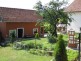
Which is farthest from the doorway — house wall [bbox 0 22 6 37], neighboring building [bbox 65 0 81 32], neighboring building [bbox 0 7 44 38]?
neighboring building [bbox 65 0 81 32]

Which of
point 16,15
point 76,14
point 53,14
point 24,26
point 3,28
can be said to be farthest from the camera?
point 16,15

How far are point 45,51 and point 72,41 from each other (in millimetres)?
3128

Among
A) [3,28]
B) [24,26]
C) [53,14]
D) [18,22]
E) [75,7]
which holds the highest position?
[75,7]

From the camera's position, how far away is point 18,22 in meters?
36.2

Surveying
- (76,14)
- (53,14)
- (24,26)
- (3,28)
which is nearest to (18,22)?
(24,26)

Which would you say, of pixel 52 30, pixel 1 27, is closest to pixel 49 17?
pixel 52 30

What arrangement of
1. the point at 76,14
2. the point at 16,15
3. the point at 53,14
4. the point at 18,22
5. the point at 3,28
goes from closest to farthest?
the point at 53,14
the point at 3,28
the point at 18,22
the point at 76,14
the point at 16,15

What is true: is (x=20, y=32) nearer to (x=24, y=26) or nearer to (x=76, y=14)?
(x=24, y=26)

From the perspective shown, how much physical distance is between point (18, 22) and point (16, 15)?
2.42 m

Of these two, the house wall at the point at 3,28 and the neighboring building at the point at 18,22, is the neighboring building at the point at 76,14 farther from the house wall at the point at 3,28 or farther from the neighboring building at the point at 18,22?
the house wall at the point at 3,28

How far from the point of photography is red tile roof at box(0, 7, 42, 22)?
3540 cm

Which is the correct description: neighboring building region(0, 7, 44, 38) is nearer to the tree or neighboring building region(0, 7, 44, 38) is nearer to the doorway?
the doorway

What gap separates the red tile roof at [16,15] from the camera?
35.4 m

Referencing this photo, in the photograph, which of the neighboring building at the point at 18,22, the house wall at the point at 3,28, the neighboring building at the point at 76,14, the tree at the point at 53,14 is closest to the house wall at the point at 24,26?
the neighboring building at the point at 18,22
